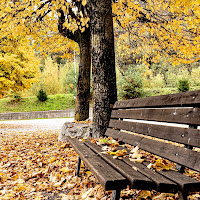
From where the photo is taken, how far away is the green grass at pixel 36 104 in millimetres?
27000

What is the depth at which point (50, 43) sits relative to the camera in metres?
10.6

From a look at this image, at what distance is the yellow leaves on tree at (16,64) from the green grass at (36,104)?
533 inches

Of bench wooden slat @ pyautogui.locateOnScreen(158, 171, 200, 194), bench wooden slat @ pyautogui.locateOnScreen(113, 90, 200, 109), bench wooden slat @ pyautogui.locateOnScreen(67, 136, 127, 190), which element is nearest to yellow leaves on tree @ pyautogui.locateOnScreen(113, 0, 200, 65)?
bench wooden slat @ pyautogui.locateOnScreen(113, 90, 200, 109)

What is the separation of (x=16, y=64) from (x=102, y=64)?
8873 mm

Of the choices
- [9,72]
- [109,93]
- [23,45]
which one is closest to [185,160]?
[109,93]

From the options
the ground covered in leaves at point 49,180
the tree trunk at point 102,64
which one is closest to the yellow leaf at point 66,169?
the ground covered in leaves at point 49,180

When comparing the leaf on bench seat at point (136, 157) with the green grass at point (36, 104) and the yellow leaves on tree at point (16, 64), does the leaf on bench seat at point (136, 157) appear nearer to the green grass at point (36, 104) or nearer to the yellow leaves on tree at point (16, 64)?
the yellow leaves on tree at point (16, 64)

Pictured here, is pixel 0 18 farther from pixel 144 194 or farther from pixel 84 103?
pixel 144 194

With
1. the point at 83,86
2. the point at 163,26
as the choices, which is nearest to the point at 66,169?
the point at 83,86

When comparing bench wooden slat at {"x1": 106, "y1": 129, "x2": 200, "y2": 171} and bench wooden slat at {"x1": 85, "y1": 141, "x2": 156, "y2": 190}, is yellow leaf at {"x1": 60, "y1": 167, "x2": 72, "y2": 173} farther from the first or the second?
bench wooden slat at {"x1": 85, "y1": 141, "x2": 156, "y2": 190}

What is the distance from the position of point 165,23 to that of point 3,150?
20.7 ft

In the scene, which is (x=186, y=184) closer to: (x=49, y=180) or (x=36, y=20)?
(x=49, y=180)

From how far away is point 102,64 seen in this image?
15.1 ft

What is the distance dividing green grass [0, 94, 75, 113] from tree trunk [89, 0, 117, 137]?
23.3 m
